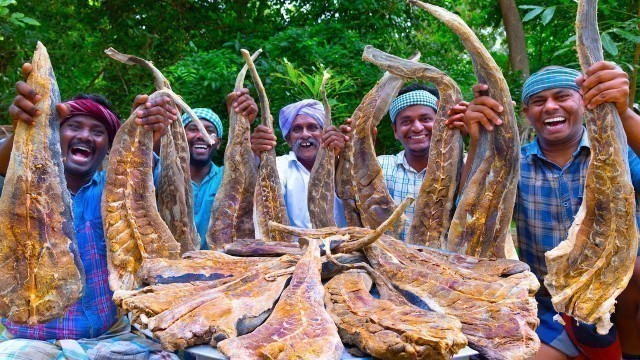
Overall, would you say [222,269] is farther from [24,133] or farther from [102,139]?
[102,139]

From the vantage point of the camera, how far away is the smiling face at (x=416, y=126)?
3846 mm

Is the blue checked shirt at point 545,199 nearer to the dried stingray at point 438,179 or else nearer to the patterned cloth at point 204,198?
the dried stingray at point 438,179

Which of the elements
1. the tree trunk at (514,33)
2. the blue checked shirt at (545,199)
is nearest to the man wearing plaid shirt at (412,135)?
the blue checked shirt at (545,199)

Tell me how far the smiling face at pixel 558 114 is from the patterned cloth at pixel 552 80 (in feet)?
0.07

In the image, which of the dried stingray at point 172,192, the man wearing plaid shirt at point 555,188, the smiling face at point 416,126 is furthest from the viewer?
the smiling face at point 416,126

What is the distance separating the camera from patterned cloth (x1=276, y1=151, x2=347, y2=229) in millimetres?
4055

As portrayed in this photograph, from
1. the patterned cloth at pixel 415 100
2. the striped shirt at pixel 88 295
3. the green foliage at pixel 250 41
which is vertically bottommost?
the striped shirt at pixel 88 295

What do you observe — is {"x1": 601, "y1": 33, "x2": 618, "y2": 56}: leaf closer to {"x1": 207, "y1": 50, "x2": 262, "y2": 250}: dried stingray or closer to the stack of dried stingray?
{"x1": 207, "y1": 50, "x2": 262, "y2": 250}: dried stingray

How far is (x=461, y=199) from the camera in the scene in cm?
290

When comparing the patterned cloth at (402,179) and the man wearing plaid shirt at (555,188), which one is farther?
the patterned cloth at (402,179)

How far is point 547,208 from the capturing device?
3275mm

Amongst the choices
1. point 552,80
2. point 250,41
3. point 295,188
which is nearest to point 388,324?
point 552,80

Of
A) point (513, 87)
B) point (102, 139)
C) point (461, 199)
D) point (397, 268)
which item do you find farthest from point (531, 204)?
point (513, 87)

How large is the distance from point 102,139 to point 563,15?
6361 millimetres
